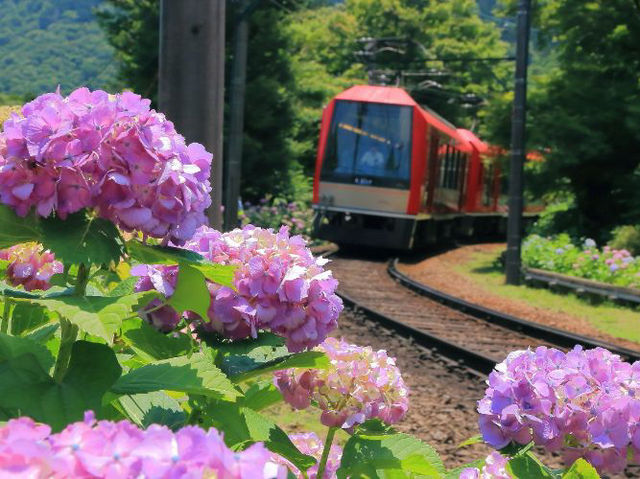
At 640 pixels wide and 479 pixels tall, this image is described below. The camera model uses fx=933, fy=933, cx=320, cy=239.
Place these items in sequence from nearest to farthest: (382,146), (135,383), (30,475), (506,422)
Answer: (30,475) → (135,383) → (506,422) → (382,146)

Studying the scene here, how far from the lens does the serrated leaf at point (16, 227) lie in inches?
61.1

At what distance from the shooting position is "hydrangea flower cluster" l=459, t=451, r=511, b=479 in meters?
1.81

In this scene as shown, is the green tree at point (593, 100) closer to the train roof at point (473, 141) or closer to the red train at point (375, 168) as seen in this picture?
the red train at point (375, 168)

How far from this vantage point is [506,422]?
194cm

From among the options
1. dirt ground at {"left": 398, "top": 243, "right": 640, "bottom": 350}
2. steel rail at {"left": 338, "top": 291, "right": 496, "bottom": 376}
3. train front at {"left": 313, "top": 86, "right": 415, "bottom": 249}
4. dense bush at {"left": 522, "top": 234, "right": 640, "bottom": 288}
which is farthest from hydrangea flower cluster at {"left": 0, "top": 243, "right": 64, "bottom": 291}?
train front at {"left": 313, "top": 86, "right": 415, "bottom": 249}

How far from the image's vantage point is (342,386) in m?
1.98

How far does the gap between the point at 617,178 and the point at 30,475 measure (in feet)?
67.8

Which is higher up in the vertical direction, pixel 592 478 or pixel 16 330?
pixel 16 330

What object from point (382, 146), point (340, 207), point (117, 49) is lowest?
point (340, 207)

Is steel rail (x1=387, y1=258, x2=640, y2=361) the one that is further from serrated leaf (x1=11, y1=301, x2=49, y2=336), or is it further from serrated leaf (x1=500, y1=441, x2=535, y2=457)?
serrated leaf (x1=11, y1=301, x2=49, y2=336)

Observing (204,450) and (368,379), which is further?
(368,379)

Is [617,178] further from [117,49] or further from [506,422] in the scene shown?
[506,422]

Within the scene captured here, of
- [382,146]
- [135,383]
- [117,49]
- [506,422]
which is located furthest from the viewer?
[117,49]

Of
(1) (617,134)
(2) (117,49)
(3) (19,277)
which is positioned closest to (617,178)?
(1) (617,134)
